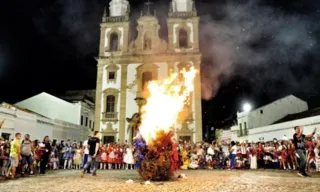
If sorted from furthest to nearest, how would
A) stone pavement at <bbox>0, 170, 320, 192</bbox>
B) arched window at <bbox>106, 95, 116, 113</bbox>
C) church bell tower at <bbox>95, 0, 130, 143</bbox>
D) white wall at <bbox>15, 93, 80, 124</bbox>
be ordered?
white wall at <bbox>15, 93, 80, 124</bbox> → arched window at <bbox>106, 95, 116, 113</bbox> → church bell tower at <bbox>95, 0, 130, 143</bbox> → stone pavement at <bbox>0, 170, 320, 192</bbox>

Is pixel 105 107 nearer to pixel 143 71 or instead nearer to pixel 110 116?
pixel 110 116

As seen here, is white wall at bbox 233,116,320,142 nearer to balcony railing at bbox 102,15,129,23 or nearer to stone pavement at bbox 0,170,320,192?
stone pavement at bbox 0,170,320,192

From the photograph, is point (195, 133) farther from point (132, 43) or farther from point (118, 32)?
point (118, 32)

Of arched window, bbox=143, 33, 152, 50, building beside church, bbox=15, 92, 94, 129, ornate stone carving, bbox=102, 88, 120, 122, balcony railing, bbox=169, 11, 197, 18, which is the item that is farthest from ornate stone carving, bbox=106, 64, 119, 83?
balcony railing, bbox=169, 11, 197, 18

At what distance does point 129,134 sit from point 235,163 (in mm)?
11517

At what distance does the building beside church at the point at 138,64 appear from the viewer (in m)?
26.1

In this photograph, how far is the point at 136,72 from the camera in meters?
27.5

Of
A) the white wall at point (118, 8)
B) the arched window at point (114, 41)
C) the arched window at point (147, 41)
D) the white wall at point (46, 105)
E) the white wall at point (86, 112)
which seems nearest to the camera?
the arched window at point (147, 41)

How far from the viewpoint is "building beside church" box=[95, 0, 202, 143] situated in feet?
85.6

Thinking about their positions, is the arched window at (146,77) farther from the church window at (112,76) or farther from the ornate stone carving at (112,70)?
the church window at (112,76)

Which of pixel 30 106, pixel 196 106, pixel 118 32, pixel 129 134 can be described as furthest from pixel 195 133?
pixel 30 106

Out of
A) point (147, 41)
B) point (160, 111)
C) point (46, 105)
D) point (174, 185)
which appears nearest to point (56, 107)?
point (46, 105)

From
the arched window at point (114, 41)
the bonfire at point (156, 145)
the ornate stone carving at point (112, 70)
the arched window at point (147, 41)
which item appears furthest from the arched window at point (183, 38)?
the bonfire at point (156, 145)

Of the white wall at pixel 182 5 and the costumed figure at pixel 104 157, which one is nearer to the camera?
the costumed figure at pixel 104 157
